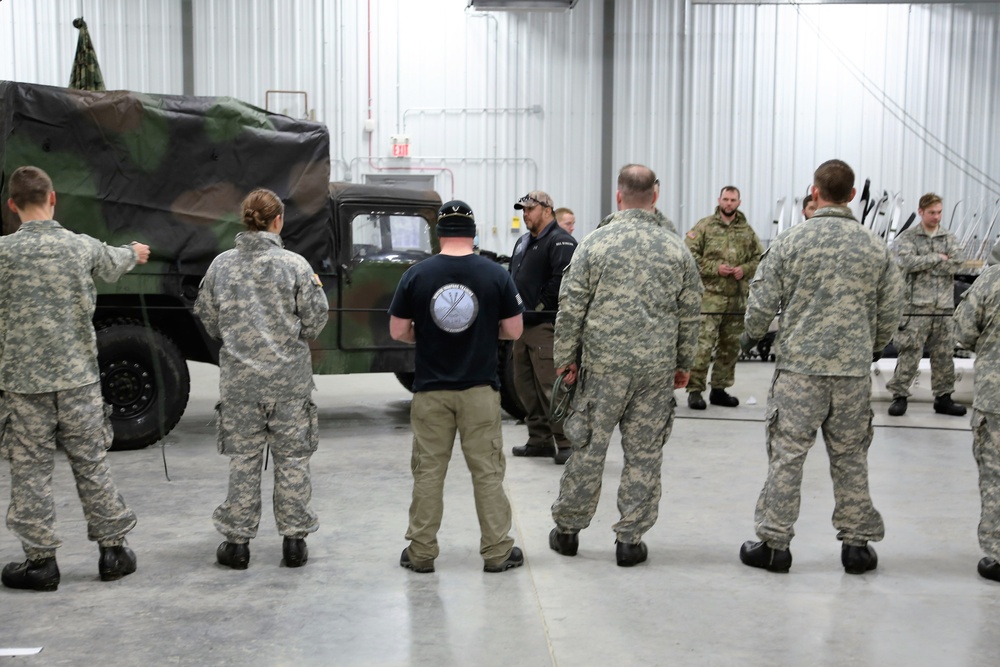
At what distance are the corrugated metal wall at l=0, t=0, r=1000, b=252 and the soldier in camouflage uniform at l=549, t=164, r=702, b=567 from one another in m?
8.97

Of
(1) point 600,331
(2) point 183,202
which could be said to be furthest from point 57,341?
(2) point 183,202

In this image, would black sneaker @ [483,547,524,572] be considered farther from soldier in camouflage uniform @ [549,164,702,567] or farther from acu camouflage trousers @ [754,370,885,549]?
acu camouflage trousers @ [754,370,885,549]

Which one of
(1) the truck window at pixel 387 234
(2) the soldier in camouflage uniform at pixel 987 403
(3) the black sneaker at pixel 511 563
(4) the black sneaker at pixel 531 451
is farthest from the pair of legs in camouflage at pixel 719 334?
(3) the black sneaker at pixel 511 563

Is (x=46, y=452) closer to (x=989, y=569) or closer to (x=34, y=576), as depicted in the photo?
(x=34, y=576)

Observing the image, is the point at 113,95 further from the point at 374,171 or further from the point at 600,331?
the point at 374,171

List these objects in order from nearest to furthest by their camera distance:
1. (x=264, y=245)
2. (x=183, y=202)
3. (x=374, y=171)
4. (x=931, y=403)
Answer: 1. (x=264, y=245)
2. (x=183, y=202)
3. (x=931, y=403)
4. (x=374, y=171)

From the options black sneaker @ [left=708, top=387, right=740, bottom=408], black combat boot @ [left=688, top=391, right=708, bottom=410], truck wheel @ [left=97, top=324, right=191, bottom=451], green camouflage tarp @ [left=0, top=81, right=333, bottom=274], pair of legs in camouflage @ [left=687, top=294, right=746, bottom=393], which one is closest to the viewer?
green camouflage tarp @ [left=0, top=81, right=333, bottom=274]

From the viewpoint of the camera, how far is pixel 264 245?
443 cm

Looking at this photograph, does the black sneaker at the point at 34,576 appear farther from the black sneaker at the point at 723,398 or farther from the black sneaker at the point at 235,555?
the black sneaker at the point at 723,398

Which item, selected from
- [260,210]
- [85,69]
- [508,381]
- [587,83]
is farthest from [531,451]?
[587,83]

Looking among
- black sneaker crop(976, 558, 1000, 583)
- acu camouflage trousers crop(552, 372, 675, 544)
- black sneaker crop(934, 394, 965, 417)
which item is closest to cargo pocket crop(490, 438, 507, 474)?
acu camouflage trousers crop(552, 372, 675, 544)

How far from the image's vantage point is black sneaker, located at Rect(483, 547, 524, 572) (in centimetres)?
443

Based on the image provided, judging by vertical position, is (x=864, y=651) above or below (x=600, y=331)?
below

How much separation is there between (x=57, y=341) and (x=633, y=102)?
10.5m
